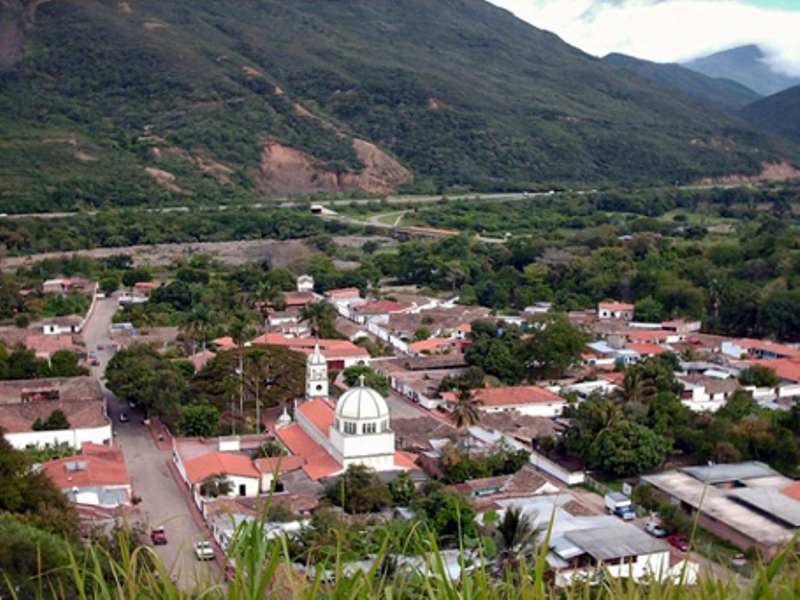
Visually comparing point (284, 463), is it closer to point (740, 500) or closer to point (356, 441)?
point (356, 441)

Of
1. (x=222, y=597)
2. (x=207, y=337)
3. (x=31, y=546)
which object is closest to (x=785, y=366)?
(x=207, y=337)

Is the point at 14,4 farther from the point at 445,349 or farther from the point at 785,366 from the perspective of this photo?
the point at 785,366

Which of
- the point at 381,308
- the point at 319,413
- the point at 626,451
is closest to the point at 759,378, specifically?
the point at 626,451

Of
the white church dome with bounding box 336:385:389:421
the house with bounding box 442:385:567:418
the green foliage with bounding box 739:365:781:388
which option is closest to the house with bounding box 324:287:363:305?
the house with bounding box 442:385:567:418

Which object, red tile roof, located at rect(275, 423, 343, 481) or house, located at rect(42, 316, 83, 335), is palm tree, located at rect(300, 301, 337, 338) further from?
red tile roof, located at rect(275, 423, 343, 481)

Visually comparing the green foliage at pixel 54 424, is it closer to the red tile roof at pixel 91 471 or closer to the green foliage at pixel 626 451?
the red tile roof at pixel 91 471

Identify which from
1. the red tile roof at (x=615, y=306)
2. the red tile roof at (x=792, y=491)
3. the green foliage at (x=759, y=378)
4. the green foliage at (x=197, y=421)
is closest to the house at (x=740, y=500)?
the red tile roof at (x=792, y=491)

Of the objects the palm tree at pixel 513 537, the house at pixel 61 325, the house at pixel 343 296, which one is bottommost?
the house at pixel 61 325

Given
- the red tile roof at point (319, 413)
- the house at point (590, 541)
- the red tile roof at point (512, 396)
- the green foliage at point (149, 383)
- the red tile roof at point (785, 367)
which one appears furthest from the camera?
the red tile roof at point (785, 367)
